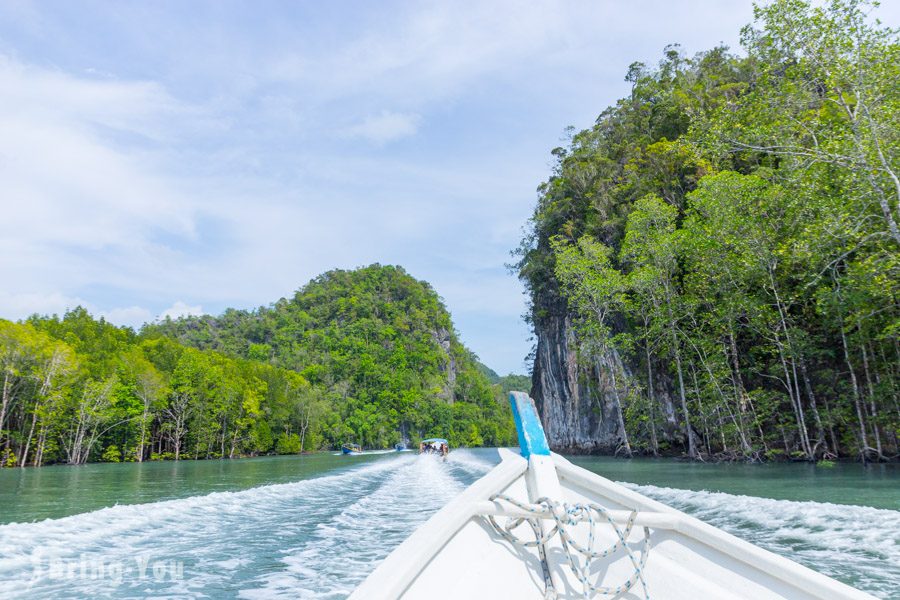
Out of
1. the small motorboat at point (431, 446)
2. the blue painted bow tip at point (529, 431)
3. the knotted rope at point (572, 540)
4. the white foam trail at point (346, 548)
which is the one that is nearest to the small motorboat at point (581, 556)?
the knotted rope at point (572, 540)

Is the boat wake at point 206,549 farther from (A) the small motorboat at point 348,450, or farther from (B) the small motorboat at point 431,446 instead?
(A) the small motorboat at point 348,450

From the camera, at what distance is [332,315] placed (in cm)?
7775

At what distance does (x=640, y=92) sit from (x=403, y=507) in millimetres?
31674

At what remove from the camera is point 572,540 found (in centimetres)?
225

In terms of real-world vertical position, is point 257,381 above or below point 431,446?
above

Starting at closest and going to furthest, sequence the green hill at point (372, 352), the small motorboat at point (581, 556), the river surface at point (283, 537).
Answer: the small motorboat at point (581, 556)
the river surface at point (283, 537)
the green hill at point (372, 352)

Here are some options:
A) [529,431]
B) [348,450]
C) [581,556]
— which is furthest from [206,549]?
[348,450]

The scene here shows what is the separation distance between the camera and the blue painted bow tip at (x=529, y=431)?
289 cm

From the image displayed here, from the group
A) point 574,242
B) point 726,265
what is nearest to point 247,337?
point 574,242

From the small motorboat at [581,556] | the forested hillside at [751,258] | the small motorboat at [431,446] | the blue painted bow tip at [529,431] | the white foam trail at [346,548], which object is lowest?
the small motorboat at [431,446]

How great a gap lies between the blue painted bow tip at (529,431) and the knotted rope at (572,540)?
19.7 inches

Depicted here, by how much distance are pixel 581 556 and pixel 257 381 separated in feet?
150

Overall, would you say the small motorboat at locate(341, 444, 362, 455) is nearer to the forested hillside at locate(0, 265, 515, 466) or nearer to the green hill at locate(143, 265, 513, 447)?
the forested hillside at locate(0, 265, 515, 466)

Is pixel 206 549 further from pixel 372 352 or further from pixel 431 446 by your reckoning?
pixel 372 352
